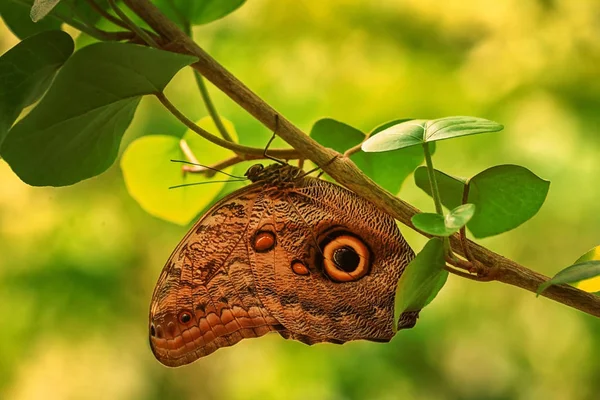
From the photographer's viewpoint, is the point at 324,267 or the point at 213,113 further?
the point at 213,113

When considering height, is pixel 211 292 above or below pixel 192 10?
below

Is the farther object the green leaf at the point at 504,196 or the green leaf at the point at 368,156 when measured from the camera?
the green leaf at the point at 368,156

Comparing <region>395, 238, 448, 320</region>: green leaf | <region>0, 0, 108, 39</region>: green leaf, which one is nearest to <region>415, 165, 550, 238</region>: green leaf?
<region>395, 238, 448, 320</region>: green leaf

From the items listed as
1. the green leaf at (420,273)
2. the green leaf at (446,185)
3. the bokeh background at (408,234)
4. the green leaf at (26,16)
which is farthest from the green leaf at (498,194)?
the bokeh background at (408,234)

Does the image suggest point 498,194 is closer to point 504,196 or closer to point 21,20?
point 504,196

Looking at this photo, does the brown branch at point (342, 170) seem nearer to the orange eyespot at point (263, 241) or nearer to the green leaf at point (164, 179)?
the orange eyespot at point (263, 241)

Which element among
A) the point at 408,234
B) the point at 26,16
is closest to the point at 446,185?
the point at 26,16
